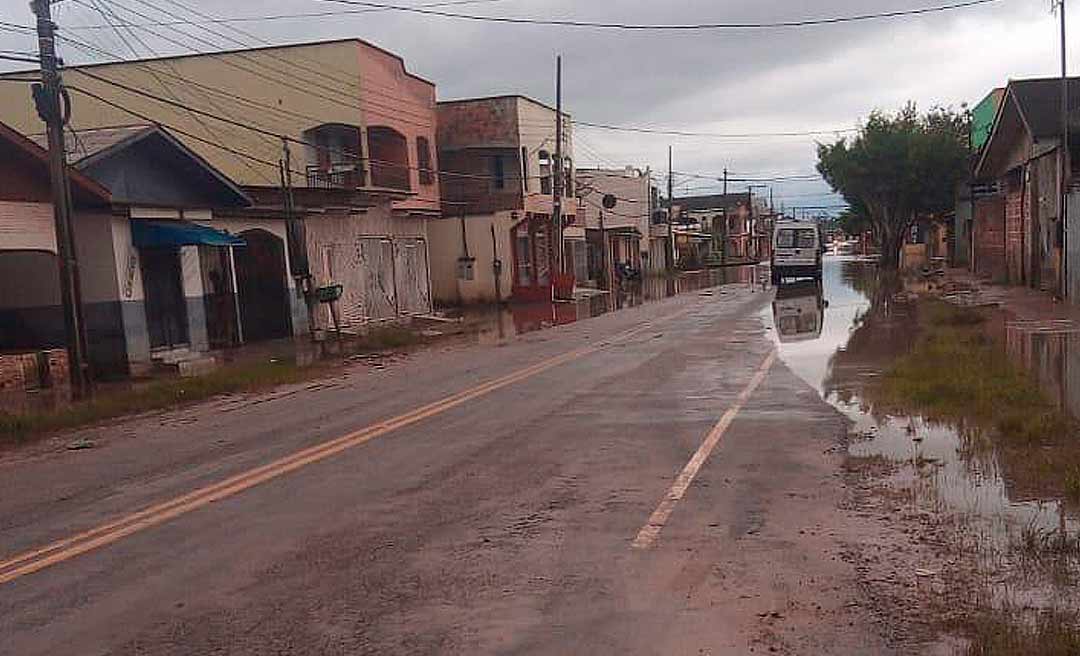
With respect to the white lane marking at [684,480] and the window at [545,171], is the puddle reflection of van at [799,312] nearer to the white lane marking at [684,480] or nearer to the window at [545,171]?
the white lane marking at [684,480]

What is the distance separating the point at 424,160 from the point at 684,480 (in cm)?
3119

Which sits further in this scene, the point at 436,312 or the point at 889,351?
the point at 436,312

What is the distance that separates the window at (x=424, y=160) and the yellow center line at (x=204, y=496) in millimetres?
23920

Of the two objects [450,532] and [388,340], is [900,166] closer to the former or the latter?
[388,340]

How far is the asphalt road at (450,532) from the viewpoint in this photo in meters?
5.34

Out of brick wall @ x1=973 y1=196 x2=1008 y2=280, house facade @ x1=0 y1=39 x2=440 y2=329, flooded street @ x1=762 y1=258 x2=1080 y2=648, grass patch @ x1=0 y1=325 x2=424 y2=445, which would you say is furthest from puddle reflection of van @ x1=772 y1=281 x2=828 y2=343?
house facade @ x1=0 y1=39 x2=440 y2=329

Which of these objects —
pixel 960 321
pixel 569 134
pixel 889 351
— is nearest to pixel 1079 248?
pixel 960 321

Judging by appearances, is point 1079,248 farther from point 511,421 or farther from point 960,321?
point 511,421

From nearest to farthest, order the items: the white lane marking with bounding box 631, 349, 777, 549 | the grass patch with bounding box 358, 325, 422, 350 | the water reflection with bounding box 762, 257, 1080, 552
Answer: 1. the white lane marking with bounding box 631, 349, 777, 549
2. the water reflection with bounding box 762, 257, 1080, 552
3. the grass patch with bounding box 358, 325, 422, 350

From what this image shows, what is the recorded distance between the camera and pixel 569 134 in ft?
171

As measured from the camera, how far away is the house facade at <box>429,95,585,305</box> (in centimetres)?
4281

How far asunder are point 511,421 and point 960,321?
13109 millimetres

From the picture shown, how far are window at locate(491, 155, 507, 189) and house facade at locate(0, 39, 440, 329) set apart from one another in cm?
861

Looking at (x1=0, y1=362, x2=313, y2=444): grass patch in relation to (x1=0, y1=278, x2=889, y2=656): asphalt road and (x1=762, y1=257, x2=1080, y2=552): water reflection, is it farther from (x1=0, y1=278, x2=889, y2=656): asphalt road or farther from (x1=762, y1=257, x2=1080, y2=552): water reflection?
(x1=762, y1=257, x2=1080, y2=552): water reflection
